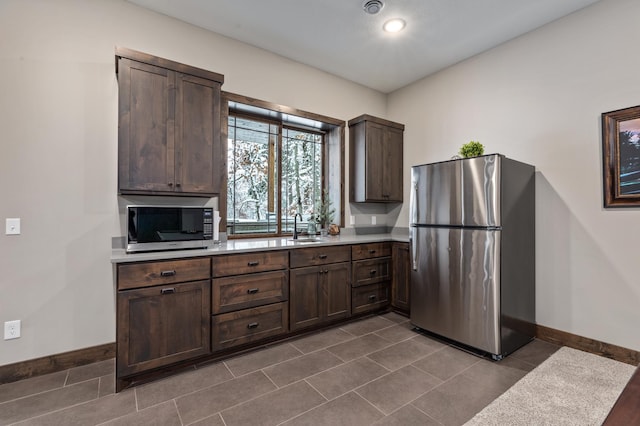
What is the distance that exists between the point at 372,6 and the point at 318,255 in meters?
2.36

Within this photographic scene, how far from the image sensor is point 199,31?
303cm

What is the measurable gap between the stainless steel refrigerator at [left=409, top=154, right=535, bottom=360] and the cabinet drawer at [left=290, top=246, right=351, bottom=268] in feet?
2.44

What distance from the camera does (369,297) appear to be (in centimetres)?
359

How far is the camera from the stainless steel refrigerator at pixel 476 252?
259cm

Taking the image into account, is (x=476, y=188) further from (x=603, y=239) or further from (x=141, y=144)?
(x=141, y=144)

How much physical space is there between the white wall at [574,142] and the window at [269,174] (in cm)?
217

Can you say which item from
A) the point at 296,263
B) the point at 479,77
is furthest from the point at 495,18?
the point at 296,263

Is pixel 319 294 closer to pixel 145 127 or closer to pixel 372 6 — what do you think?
pixel 145 127

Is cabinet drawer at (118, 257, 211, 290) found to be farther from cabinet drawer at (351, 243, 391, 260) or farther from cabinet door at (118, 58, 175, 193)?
cabinet drawer at (351, 243, 391, 260)

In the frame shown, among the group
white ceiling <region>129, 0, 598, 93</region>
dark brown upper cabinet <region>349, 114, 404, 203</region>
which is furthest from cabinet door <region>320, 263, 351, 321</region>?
white ceiling <region>129, 0, 598, 93</region>

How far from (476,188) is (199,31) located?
3.06m

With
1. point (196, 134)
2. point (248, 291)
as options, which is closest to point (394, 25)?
point (196, 134)

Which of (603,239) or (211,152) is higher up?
(211,152)

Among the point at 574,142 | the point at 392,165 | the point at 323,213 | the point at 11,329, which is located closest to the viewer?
the point at 11,329
